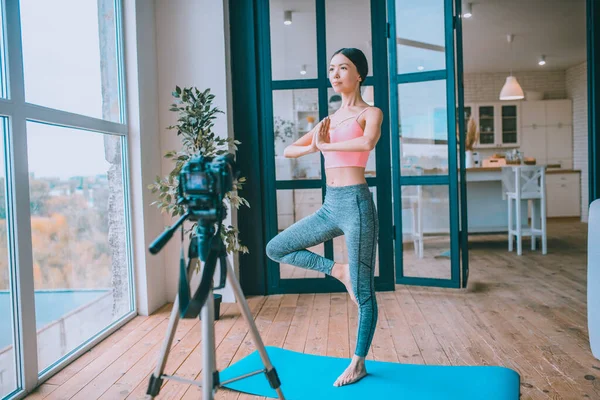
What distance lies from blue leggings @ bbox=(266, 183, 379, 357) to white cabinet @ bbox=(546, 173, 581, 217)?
8000 mm

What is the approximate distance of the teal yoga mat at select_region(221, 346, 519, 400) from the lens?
2.23 meters

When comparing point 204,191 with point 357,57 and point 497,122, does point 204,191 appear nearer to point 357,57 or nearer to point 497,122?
point 357,57

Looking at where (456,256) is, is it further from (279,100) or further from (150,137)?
(150,137)

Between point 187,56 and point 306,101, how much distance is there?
3.23 feet

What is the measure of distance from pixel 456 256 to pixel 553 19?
14.5 feet

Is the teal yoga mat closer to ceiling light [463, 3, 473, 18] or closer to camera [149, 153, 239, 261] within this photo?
camera [149, 153, 239, 261]

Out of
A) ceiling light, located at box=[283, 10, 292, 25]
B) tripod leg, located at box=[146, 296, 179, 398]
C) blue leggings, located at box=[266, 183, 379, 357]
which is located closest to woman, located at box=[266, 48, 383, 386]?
blue leggings, located at box=[266, 183, 379, 357]

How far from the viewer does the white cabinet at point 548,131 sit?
9.78 meters

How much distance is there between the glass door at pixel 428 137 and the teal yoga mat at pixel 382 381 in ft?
5.98

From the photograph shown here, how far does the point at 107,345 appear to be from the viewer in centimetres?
304

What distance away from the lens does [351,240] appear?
235 cm

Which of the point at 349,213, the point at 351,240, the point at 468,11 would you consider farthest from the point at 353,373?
the point at 468,11

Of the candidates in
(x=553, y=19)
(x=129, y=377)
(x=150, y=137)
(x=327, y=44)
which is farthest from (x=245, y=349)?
(x=553, y=19)

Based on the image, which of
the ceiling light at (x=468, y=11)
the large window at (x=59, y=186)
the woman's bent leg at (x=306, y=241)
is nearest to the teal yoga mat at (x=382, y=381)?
the woman's bent leg at (x=306, y=241)
